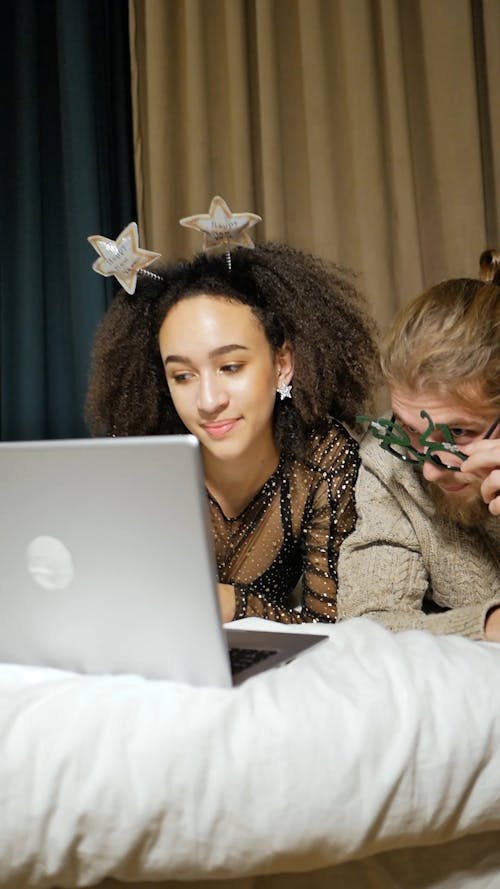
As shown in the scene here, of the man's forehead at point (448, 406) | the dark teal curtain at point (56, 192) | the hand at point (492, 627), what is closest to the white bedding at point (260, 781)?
the hand at point (492, 627)

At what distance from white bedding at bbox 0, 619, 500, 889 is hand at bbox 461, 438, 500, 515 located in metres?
0.34

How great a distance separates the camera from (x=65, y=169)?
2.14m

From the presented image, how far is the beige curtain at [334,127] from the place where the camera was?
75.8 inches

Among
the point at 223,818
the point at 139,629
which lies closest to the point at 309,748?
the point at 223,818

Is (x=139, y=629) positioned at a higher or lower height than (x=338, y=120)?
lower

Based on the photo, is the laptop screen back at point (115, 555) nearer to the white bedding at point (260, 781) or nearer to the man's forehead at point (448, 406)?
the white bedding at point (260, 781)

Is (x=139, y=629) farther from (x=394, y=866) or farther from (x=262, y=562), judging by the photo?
(x=262, y=562)

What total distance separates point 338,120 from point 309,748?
166 centimetres

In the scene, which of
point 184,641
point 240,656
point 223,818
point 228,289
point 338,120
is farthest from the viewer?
point 338,120

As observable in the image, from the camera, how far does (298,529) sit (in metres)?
1.56

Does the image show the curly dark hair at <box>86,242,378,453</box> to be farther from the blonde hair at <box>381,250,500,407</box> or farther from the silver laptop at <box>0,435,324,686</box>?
the silver laptop at <box>0,435,324,686</box>

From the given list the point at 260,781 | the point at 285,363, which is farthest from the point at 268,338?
the point at 260,781

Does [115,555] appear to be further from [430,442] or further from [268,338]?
[268,338]

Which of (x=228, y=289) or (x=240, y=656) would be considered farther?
(x=228, y=289)
